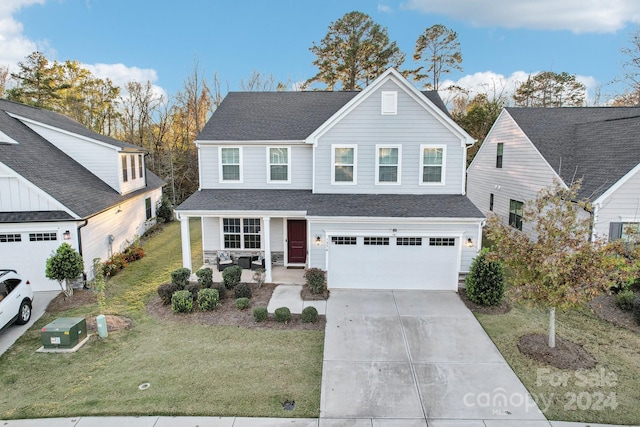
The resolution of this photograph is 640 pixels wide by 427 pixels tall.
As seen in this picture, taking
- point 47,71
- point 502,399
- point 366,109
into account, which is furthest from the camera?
point 47,71

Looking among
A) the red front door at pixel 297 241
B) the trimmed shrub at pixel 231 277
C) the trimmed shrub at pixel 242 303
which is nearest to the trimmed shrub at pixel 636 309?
the red front door at pixel 297 241

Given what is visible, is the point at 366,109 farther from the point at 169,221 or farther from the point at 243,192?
the point at 169,221

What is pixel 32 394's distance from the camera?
7078 mm

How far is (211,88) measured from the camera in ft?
106

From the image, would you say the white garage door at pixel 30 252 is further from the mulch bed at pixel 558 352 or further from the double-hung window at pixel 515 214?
the double-hung window at pixel 515 214

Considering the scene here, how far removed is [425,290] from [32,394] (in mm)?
10762

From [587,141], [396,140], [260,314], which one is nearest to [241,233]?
[260,314]

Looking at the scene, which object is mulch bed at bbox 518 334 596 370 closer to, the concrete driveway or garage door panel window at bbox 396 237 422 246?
the concrete driveway

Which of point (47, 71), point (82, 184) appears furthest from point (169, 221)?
point (47, 71)

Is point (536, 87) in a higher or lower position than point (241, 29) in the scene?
lower

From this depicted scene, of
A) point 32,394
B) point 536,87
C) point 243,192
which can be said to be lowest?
point 32,394

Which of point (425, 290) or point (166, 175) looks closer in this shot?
point (425, 290)

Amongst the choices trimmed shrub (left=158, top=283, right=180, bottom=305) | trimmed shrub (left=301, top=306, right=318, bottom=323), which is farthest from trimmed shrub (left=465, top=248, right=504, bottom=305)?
trimmed shrub (left=158, top=283, right=180, bottom=305)

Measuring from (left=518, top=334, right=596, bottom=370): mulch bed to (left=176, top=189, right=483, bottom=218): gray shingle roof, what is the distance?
4268 millimetres
